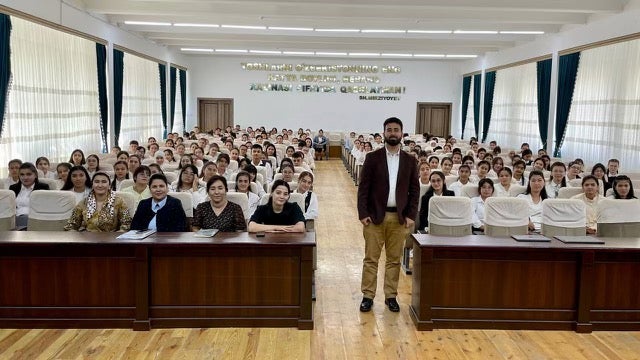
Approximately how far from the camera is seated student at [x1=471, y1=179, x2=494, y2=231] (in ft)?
21.5

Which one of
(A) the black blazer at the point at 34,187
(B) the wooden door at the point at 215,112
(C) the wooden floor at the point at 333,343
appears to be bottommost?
(C) the wooden floor at the point at 333,343

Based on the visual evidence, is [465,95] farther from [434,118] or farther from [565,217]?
[565,217]

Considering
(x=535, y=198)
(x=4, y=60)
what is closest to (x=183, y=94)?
(x=4, y=60)

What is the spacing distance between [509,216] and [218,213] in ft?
8.95

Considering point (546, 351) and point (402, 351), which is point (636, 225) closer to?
point (546, 351)

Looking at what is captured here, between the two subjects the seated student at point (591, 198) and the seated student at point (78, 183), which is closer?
the seated student at point (591, 198)

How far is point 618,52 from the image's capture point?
1118 centimetres

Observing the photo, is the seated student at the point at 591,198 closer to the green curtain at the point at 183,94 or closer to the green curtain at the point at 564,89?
the green curtain at the point at 564,89

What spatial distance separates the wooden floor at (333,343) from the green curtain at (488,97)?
14.5 meters

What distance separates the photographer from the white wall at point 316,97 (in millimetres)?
22875

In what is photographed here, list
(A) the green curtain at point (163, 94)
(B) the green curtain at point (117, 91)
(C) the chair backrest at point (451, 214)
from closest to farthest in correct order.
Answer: (C) the chair backrest at point (451, 214), (B) the green curtain at point (117, 91), (A) the green curtain at point (163, 94)

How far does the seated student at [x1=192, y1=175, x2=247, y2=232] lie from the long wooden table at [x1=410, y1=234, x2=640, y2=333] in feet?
5.27

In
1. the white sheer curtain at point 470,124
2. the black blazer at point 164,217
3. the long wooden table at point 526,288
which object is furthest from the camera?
the white sheer curtain at point 470,124

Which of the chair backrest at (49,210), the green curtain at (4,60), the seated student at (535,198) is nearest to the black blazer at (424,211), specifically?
the seated student at (535,198)
